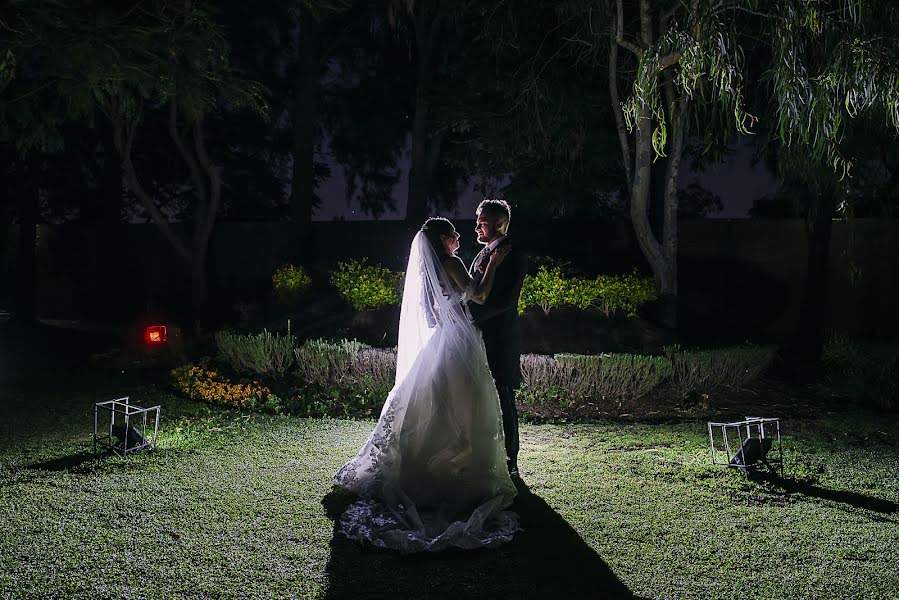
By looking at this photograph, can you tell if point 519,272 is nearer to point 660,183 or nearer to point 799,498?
point 799,498

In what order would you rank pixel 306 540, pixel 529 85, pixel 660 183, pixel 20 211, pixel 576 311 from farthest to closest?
pixel 20 211
pixel 660 183
pixel 529 85
pixel 576 311
pixel 306 540

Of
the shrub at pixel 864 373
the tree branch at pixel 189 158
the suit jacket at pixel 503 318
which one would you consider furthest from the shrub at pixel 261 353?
the shrub at pixel 864 373

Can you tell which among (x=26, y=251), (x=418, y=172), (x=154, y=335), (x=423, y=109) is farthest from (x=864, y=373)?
(x=26, y=251)

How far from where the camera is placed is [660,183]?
11.9 meters

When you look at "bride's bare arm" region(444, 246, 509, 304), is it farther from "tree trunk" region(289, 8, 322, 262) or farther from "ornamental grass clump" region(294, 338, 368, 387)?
"tree trunk" region(289, 8, 322, 262)

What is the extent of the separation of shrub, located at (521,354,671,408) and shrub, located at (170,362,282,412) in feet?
9.57

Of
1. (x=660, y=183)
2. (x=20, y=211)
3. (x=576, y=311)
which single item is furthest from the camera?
(x=20, y=211)

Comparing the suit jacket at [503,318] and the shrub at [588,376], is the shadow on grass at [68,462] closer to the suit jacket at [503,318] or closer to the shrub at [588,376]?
the suit jacket at [503,318]

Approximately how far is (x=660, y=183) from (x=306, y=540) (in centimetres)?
918

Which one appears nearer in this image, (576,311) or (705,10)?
(705,10)

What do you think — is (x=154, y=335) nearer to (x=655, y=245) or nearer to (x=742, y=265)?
(x=655, y=245)

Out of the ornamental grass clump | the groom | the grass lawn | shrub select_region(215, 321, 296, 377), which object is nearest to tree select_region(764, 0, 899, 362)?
the groom

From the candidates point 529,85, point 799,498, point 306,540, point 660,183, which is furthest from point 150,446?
point 660,183

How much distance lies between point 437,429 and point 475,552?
3.25 ft
